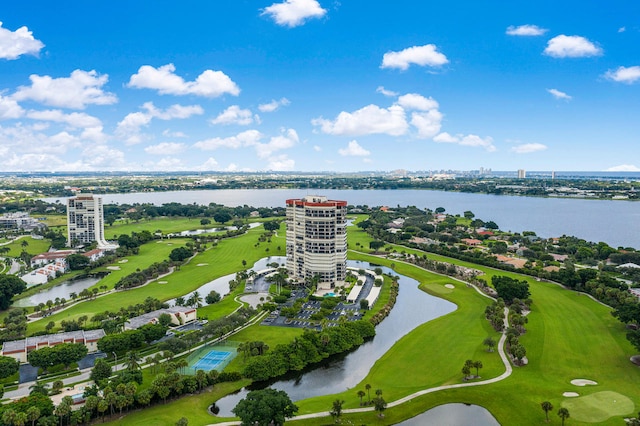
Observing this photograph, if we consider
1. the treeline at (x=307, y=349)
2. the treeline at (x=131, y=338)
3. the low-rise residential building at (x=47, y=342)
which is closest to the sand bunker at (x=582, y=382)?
the treeline at (x=307, y=349)

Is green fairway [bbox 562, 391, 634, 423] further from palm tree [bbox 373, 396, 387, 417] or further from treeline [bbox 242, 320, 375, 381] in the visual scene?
treeline [bbox 242, 320, 375, 381]

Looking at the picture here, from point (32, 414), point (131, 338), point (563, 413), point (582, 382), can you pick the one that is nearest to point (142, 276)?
point (131, 338)

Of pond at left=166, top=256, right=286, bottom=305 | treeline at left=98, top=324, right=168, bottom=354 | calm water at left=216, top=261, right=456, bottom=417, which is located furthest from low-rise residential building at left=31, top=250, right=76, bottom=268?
calm water at left=216, top=261, right=456, bottom=417

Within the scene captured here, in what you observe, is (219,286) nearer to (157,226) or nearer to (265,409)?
(265,409)

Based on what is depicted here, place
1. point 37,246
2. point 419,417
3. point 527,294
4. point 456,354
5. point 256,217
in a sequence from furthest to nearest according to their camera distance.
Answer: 1. point 256,217
2. point 37,246
3. point 527,294
4. point 456,354
5. point 419,417

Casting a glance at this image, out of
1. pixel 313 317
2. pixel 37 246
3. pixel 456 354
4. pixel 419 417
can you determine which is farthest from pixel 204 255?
pixel 419 417

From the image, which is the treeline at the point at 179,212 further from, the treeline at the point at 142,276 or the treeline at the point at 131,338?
the treeline at the point at 131,338

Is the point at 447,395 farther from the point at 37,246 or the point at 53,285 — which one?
the point at 37,246
